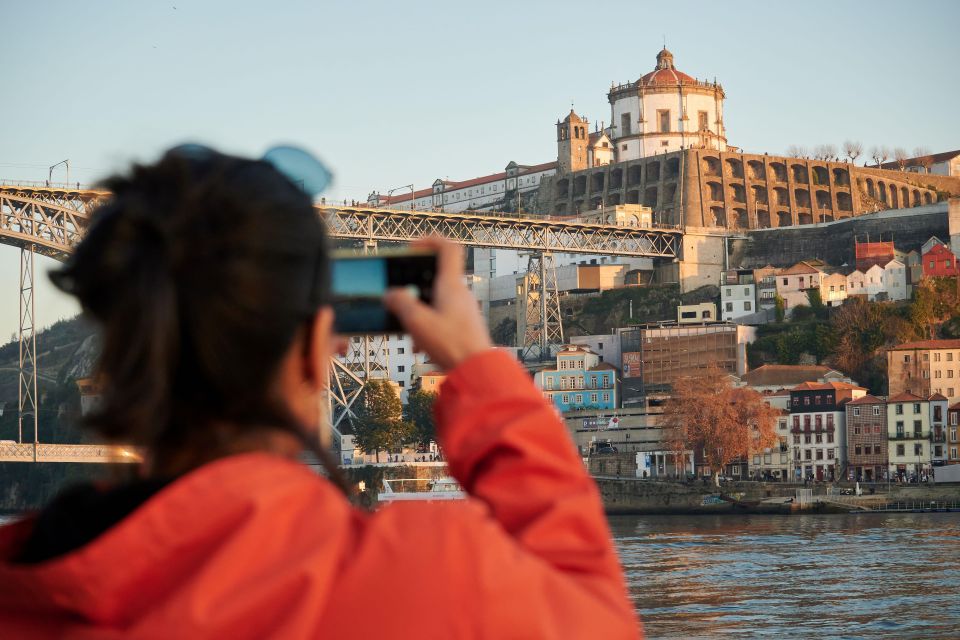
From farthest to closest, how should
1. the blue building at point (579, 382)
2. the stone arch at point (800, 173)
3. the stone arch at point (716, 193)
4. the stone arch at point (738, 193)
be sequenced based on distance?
the stone arch at point (800, 173)
the stone arch at point (738, 193)
the stone arch at point (716, 193)
the blue building at point (579, 382)

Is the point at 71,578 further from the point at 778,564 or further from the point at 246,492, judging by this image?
the point at 778,564

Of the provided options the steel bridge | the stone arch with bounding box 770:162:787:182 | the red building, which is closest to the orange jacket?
the steel bridge

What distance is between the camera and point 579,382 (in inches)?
2557

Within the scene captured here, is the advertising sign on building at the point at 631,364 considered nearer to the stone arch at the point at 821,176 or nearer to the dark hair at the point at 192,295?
the stone arch at the point at 821,176

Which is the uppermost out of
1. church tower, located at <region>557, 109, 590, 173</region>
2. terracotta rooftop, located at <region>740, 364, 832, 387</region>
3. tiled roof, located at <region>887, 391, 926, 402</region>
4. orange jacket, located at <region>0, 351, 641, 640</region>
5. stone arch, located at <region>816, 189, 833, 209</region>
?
church tower, located at <region>557, 109, 590, 173</region>

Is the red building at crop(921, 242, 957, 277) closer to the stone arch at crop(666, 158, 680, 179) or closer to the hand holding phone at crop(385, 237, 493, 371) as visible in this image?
the stone arch at crop(666, 158, 680, 179)

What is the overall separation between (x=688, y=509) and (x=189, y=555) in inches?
2098

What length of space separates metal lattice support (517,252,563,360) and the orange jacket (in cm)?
6525

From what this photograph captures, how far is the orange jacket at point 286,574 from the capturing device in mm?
1081

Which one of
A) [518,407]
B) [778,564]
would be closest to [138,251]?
[518,407]

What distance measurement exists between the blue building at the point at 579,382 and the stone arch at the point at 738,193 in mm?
13398

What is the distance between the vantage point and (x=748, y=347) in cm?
6531

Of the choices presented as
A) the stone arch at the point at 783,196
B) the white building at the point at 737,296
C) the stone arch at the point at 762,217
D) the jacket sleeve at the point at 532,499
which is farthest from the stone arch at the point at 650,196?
the jacket sleeve at the point at 532,499

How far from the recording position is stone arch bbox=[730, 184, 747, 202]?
74312 millimetres
